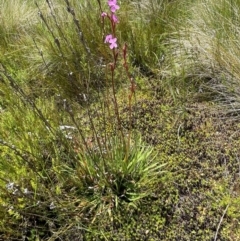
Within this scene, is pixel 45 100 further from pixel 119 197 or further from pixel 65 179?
pixel 119 197

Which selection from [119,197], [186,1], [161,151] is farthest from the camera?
[186,1]

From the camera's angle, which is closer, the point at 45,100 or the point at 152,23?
the point at 45,100

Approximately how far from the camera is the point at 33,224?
184 cm

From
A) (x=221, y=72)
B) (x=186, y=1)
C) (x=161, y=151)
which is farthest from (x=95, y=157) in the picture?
(x=186, y=1)

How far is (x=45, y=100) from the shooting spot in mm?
2588

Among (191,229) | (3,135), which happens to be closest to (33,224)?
(3,135)

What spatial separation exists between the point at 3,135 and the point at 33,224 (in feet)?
2.05

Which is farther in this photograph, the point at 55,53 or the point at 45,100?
the point at 55,53

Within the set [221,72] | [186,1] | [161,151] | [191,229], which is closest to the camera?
[191,229]

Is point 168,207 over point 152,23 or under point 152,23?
under

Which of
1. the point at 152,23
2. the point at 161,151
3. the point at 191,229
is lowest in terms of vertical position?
the point at 191,229

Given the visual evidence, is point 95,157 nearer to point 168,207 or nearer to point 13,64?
point 168,207

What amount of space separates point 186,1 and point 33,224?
2554 millimetres

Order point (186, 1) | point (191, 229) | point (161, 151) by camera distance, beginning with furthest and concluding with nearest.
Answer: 1. point (186, 1)
2. point (161, 151)
3. point (191, 229)
